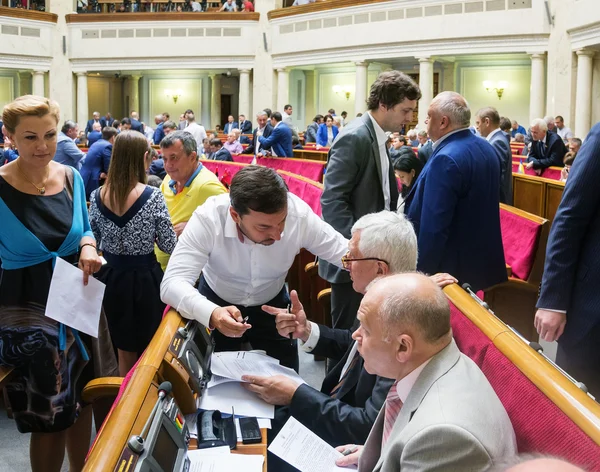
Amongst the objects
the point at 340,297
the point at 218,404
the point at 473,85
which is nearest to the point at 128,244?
the point at 340,297

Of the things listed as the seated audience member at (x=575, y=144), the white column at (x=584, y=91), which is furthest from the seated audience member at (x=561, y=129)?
the seated audience member at (x=575, y=144)

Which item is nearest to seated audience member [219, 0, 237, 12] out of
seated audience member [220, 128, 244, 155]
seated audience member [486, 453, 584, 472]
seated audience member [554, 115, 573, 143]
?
seated audience member [220, 128, 244, 155]

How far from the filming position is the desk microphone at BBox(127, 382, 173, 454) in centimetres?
154

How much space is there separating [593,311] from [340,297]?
1349 millimetres

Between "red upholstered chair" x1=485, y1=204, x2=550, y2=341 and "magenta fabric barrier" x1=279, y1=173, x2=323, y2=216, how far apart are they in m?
1.56

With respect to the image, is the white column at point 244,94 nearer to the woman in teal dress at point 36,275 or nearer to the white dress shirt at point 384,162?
the white dress shirt at point 384,162

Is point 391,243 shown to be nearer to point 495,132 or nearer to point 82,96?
point 495,132

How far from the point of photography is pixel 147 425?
5.52ft

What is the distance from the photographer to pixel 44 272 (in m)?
2.72

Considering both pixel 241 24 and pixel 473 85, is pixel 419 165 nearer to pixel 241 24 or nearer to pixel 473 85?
pixel 473 85

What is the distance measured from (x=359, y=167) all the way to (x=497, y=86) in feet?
52.6

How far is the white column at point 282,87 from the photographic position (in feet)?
67.5

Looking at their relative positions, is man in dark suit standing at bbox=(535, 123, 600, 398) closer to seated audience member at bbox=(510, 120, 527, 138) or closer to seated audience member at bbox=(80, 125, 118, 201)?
seated audience member at bbox=(80, 125, 118, 201)

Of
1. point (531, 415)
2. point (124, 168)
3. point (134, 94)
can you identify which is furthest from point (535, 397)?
point (134, 94)
